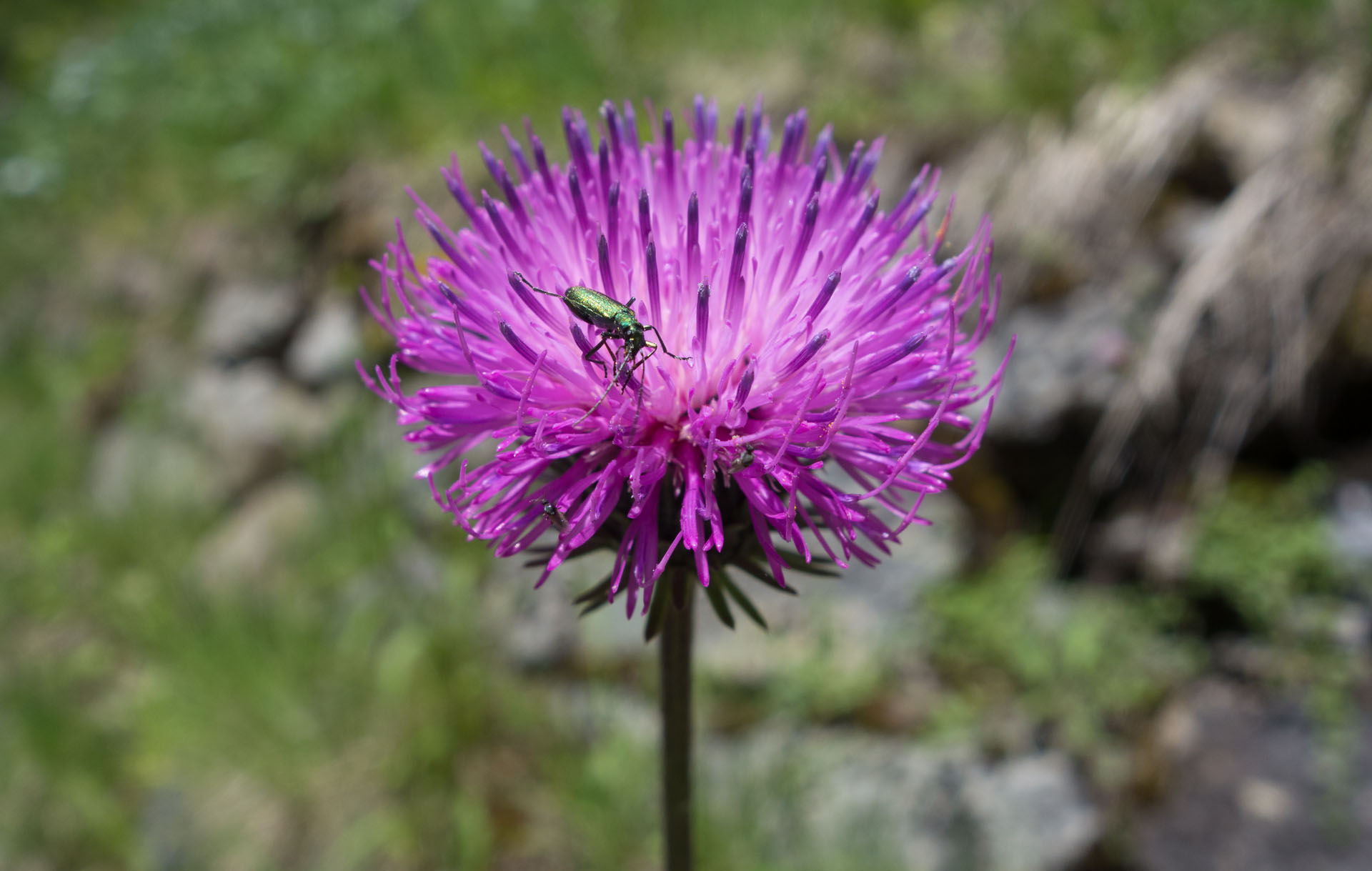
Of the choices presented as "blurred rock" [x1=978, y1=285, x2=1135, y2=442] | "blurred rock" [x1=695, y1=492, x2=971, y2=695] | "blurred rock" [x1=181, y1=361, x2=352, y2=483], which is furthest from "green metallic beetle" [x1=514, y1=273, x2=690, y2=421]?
"blurred rock" [x1=181, y1=361, x2=352, y2=483]

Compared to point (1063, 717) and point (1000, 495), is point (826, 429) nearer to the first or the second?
point (1063, 717)

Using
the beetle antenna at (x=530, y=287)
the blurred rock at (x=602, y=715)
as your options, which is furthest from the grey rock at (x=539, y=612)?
the beetle antenna at (x=530, y=287)

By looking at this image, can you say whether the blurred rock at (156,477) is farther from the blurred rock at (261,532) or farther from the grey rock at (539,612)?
the grey rock at (539,612)

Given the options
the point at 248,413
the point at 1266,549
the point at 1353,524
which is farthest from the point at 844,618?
the point at 248,413

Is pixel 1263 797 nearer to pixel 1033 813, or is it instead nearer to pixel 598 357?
pixel 1033 813

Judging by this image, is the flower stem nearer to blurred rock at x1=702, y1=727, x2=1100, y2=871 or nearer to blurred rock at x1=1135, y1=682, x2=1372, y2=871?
blurred rock at x1=702, y1=727, x2=1100, y2=871
